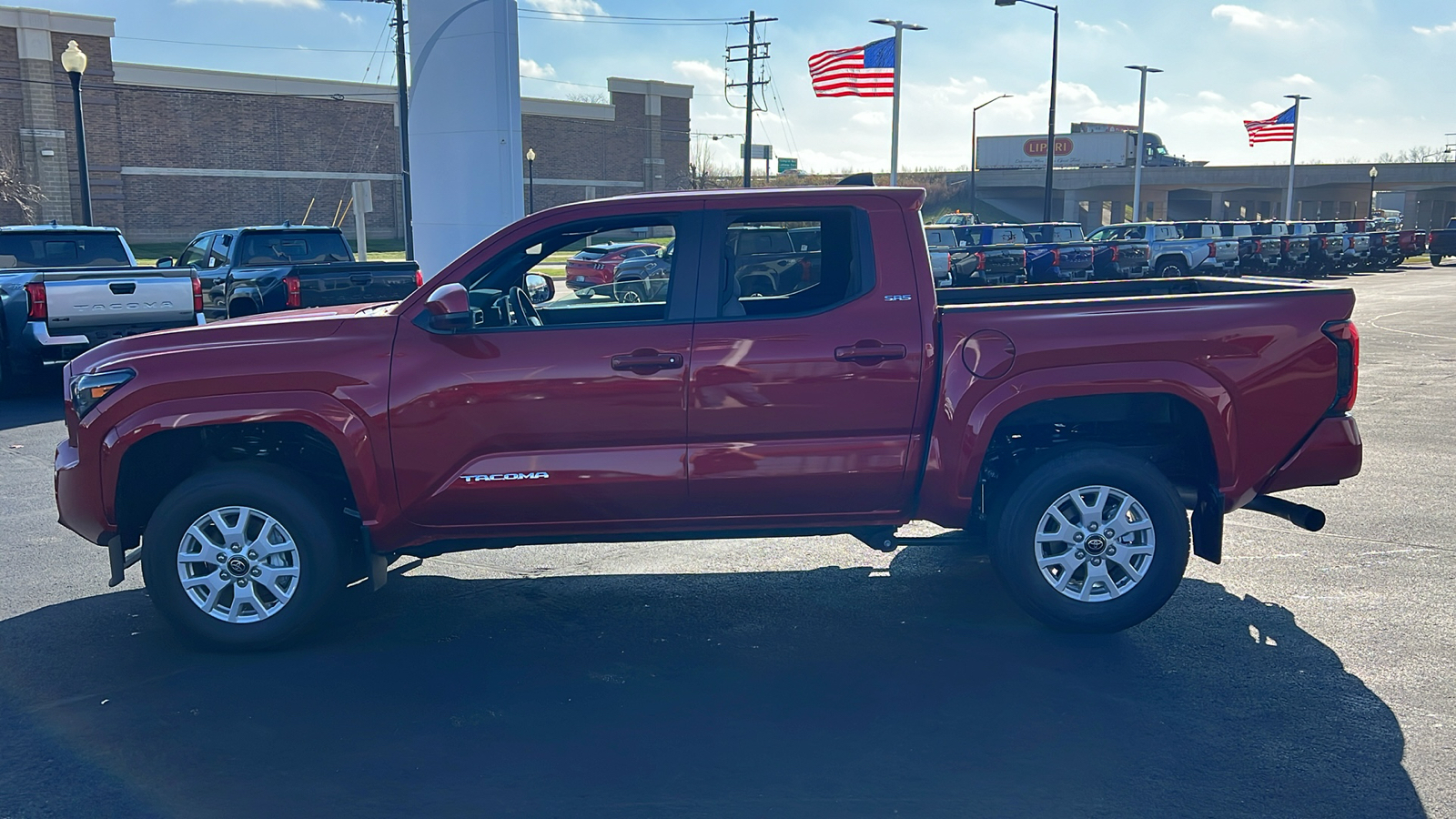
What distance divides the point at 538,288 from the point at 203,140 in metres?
58.4

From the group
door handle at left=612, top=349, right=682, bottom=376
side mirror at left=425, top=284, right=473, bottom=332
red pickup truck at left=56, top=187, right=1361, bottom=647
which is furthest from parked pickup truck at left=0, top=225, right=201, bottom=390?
door handle at left=612, top=349, right=682, bottom=376

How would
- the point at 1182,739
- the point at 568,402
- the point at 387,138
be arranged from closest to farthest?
the point at 1182,739 < the point at 568,402 < the point at 387,138

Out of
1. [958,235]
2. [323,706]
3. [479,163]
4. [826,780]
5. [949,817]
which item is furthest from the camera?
[958,235]

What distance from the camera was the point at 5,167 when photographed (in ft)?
155

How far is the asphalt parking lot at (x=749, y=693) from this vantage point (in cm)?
385

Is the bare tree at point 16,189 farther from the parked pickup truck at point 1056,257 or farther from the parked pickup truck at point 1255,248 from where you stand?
the parked pickup truck at point 1255,248

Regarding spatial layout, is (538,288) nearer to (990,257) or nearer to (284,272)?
(284,272)

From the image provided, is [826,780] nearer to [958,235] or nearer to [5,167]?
[958,235]

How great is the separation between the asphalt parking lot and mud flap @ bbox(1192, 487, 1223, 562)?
0.33m

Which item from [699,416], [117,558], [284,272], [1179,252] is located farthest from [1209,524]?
[1179,252]

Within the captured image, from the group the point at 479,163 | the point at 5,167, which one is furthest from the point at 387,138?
the point at 479,163

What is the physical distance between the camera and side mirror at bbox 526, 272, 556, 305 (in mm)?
5629

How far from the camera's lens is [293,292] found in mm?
13992

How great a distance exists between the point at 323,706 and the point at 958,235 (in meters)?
26.3
